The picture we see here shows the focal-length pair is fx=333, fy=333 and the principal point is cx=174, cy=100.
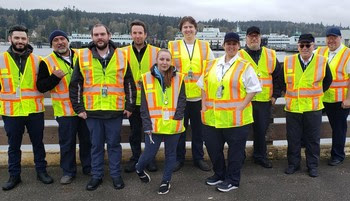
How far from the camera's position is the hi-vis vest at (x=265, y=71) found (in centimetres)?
460

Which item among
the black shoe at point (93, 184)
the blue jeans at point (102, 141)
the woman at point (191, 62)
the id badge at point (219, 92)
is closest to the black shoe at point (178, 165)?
the woman at point (191, 62)

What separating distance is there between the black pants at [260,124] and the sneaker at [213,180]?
2.98 feet

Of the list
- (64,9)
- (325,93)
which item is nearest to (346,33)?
(325,93)

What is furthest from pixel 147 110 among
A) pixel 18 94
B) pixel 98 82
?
pixel 18 94

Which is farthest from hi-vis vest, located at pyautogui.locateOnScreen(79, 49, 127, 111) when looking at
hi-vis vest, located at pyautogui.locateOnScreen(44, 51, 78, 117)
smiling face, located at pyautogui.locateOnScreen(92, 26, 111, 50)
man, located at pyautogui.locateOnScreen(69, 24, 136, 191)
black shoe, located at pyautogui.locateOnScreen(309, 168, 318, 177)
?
black shoe, located at pyautogui.locateOnScreen(309, 168, 318, 177)

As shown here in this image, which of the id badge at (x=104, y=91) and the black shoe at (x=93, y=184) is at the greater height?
the id badge at (x=104, y=91)

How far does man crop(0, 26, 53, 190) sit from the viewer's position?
13.4ft

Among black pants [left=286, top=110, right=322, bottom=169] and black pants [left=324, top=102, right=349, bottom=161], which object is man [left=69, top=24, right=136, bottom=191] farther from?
black pants [left=324, top=102, right=349, bottom=161]

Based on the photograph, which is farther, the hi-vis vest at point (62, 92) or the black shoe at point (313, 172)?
the black shoe at point (313, 172)

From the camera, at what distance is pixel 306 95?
4.43m

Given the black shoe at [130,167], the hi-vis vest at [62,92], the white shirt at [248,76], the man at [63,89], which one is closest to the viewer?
the white shirt at [248,76]

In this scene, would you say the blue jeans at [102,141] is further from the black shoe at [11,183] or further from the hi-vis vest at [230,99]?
the hi-vis vest at [230,99]

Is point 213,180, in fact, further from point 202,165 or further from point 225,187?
point 202,165

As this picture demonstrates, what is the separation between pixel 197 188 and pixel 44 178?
6.52 ft
